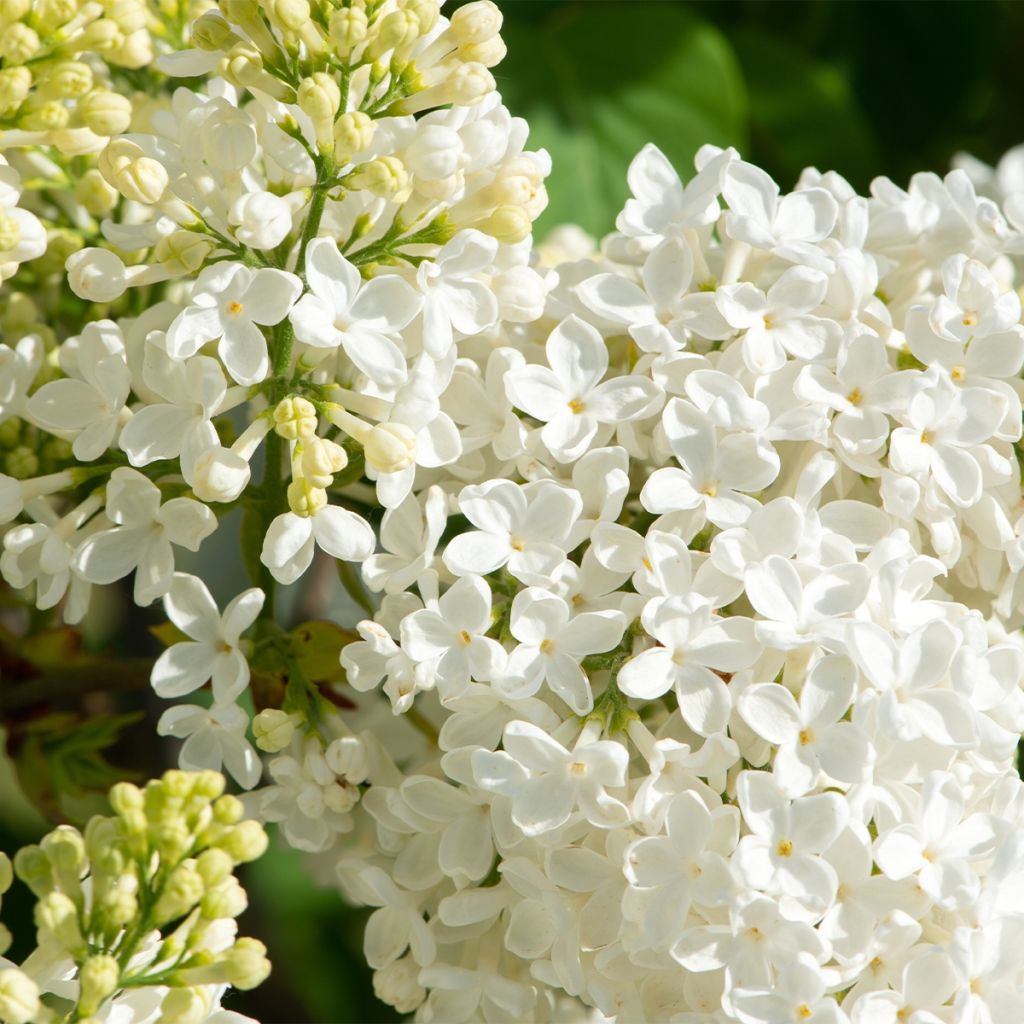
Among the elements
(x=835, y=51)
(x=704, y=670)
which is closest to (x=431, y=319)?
(x=704, y=670)

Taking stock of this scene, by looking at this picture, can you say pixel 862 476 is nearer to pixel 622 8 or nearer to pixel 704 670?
pixel 704 670

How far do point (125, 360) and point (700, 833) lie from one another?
1.04 feet

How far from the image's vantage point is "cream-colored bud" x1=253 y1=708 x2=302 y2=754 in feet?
2.16

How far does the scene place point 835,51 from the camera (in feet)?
5.05

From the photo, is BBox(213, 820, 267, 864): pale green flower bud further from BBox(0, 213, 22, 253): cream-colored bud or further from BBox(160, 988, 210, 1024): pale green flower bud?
BBox(0, 213, 22, 253): cream-colored bud

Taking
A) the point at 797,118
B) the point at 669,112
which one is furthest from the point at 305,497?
the point at 797,118

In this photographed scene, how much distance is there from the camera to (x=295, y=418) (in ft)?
1.99

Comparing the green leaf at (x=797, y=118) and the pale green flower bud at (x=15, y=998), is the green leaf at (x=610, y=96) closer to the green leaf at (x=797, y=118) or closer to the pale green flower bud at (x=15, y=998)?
the green leaf at (x=797, y=118)

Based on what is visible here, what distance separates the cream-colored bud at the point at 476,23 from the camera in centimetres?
64

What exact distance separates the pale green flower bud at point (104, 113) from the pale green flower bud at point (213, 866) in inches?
13.2

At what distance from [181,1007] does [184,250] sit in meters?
0.31

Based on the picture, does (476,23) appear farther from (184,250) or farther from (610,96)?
(610,96)

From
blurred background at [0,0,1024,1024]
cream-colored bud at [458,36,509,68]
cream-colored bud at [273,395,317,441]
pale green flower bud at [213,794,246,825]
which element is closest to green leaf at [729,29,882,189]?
blurred background at [0,0,1024,1024]

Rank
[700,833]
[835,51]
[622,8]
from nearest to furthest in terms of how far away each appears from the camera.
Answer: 1. [700,833]
2. [622,8]
3. [835,51]
